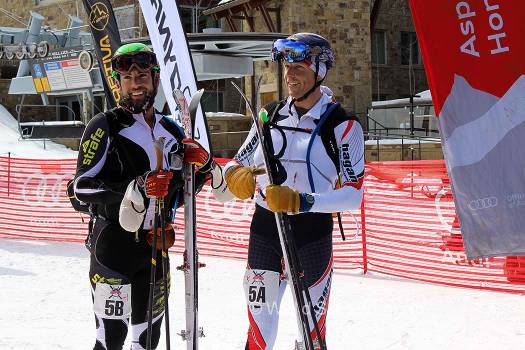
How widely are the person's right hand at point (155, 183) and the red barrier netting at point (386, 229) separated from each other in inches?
162

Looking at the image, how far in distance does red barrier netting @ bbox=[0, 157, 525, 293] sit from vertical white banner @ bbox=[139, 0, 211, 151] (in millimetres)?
2001

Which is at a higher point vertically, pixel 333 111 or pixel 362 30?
pixel 362 30

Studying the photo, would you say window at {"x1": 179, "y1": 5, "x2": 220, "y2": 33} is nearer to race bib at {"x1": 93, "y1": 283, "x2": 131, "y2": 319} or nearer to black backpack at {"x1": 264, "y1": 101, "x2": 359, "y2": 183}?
black backpack at {"x1": 264, "y1": 101, "x2": 359, "y2": 183}

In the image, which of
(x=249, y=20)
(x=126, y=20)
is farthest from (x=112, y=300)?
(x=126, y=20)

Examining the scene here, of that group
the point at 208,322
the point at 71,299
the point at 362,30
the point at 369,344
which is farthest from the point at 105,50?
the point at 362,30

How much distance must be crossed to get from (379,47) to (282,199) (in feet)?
97.8

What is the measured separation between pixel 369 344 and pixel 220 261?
4512 mm

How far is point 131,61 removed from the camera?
3730 mm

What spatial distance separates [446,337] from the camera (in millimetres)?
6195

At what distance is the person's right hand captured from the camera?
11.4ft

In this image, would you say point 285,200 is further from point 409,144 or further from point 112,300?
point 409,144

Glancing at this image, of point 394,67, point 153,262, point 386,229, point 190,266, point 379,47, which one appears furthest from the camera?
point 379,47

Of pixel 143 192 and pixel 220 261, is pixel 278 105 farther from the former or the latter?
pixel 220 261

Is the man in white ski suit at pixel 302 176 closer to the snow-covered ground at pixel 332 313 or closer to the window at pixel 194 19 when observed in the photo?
the snow-covered ground at pixel 332 313
